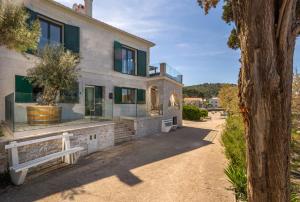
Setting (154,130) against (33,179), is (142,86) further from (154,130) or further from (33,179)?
(33,179)

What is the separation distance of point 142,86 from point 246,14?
58.2 feet

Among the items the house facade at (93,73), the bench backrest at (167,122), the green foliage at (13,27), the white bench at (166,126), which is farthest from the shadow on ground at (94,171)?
the bench backrest at (167,122)

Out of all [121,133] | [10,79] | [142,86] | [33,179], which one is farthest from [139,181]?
[142,86]

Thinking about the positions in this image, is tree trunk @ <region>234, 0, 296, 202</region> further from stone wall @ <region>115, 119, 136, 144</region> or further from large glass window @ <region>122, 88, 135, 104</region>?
large glass window @ <region>122, 88, 135, 104</region>

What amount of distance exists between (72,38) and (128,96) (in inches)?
260

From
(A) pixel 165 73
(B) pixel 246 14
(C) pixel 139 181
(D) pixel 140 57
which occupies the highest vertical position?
(D) pixel 140 57

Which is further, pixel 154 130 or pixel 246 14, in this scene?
pixel 154 130

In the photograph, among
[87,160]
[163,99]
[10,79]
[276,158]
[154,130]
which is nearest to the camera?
[276,158]

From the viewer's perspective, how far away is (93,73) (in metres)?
15.5

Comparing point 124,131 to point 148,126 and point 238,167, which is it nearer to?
point 148,126

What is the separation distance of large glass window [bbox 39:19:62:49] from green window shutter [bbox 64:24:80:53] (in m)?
0.40

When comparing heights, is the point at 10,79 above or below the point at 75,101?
above

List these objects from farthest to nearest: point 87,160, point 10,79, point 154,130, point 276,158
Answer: point 154,130 < point 10,79 < point 87,160 < point 276,158

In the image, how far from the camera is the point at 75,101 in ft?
45.1
